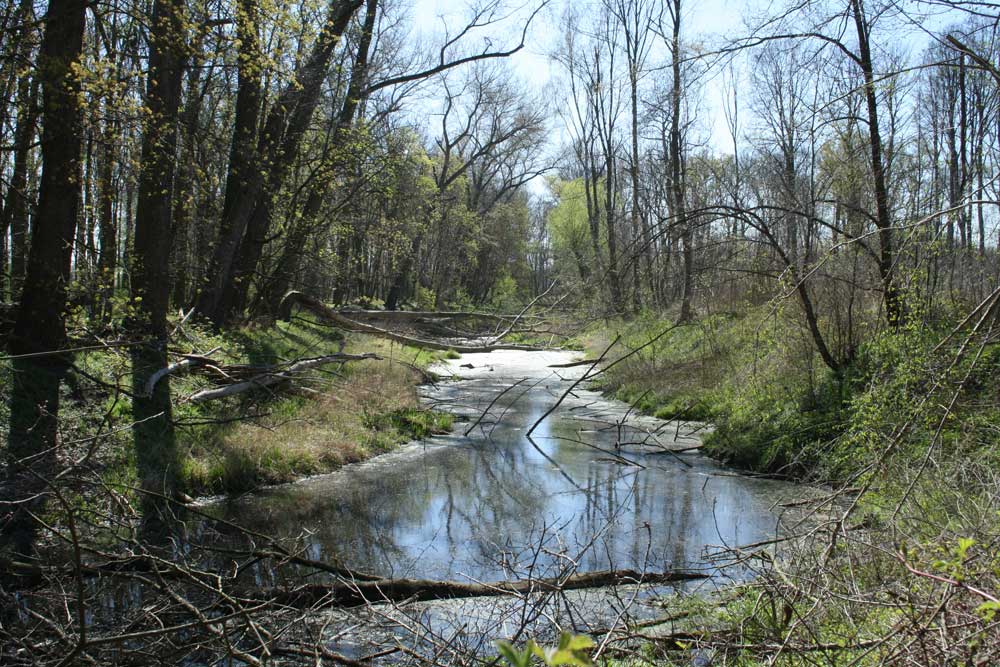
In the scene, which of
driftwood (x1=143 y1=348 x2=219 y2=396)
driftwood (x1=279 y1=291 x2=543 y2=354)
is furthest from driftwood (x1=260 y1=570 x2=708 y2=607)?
driftwood (x1=279 y1=291 x2=543 y2=354)

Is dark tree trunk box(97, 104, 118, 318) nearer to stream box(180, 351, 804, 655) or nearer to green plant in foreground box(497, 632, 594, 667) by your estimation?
stream box(180, 351, 804, 655)

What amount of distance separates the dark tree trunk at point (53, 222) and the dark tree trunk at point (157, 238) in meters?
→ 0.92

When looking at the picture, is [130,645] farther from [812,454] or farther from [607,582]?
[812,454]

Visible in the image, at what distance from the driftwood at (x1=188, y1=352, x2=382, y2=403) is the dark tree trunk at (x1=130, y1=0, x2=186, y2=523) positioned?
579mm

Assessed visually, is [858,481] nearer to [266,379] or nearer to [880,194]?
[880,194]

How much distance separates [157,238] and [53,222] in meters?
1.63

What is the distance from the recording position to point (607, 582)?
18.9 ft

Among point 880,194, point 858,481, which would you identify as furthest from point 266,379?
point 880,194

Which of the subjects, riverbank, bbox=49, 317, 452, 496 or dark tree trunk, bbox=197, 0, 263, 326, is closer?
riverbank, bbox=49, 317, 452, 496

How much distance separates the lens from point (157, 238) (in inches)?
441

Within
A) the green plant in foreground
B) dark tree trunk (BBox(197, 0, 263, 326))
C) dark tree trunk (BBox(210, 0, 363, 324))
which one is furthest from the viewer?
dark tree trunk (BBox(210, 0, 363, 324))

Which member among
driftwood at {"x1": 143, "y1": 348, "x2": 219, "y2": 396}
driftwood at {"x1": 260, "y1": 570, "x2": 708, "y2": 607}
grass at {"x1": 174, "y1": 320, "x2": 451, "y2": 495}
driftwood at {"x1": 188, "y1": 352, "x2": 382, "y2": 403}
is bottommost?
driftwood at {"x1": 260, "y1": 570, "x2": 708, "y2": 607}

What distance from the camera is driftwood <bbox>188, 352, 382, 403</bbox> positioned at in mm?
10406

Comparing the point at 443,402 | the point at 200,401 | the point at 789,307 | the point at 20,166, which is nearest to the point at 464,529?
the point at 200,401
